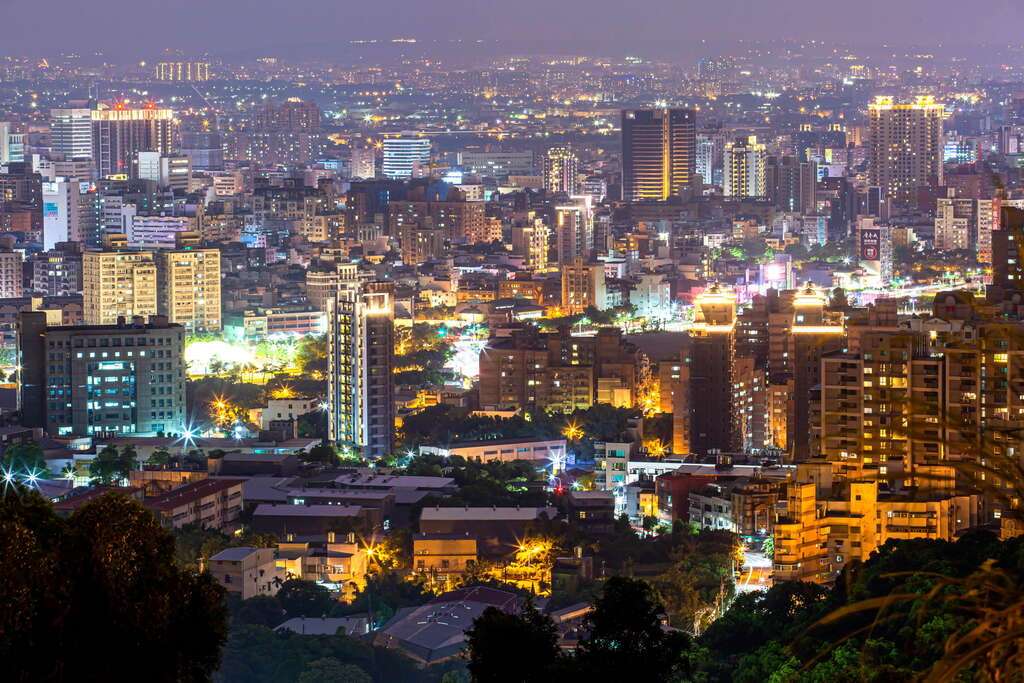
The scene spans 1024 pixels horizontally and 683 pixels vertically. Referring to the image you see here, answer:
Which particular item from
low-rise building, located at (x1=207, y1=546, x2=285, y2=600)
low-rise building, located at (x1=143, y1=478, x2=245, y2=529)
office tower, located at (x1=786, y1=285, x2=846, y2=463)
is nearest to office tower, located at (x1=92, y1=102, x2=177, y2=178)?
office tower, located at (x1=786, y1=285, x2=846, y2=463)

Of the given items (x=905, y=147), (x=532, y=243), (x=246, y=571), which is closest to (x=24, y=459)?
(x=246, y=571)

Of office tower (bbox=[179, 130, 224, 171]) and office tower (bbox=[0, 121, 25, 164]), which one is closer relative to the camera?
office tower (bbox=[0, 121, 25, 164])

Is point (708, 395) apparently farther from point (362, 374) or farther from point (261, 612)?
point (261, 612)

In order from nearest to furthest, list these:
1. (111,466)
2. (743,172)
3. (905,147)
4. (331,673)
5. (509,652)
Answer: (509,652) → (331,673) → (111,466) → (905,147) → (743,172)

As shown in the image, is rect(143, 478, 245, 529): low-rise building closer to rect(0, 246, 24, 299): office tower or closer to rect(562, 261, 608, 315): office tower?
rect(562, 261, 608, 315): office tower

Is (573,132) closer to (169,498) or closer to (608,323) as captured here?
(608,323)

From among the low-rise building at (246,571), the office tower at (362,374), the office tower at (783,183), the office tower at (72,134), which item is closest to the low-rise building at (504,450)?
the office tower at (362,374)
